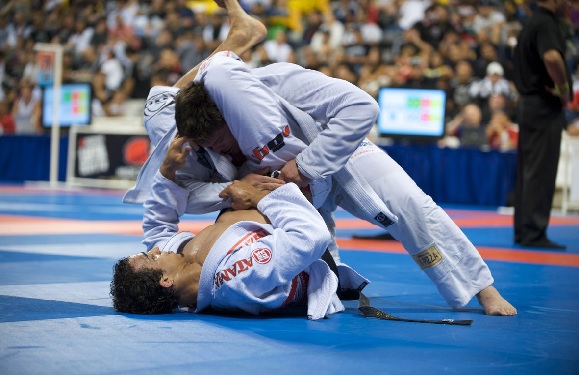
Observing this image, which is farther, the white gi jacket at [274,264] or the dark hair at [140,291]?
the dark hair at [140,291]

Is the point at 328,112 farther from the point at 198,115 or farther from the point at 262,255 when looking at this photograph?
the point at 262,255

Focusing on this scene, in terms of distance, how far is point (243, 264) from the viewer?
335 centimetres

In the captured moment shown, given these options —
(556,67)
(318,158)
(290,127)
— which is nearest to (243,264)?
(318,158)

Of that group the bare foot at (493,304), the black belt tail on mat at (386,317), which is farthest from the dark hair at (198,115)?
the bare foot at (493,304)

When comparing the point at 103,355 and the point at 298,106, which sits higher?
the point at 298,106

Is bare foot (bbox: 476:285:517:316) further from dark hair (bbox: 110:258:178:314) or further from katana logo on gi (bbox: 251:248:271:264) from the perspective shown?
dark hair (bbox: 110:258:178:314)

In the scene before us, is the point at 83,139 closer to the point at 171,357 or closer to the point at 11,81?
the point at 11,81

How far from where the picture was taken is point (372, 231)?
831 centimetres

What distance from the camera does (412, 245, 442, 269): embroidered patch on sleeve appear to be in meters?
3.83

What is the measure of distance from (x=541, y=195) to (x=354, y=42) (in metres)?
7.86

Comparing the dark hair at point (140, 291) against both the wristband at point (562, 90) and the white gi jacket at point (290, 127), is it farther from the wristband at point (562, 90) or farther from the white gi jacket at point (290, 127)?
the wristband at point (562, 90)

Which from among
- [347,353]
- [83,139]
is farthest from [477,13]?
[347,353]

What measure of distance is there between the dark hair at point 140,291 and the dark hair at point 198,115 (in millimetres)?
Answer: 563

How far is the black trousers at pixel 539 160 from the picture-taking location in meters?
7.09
